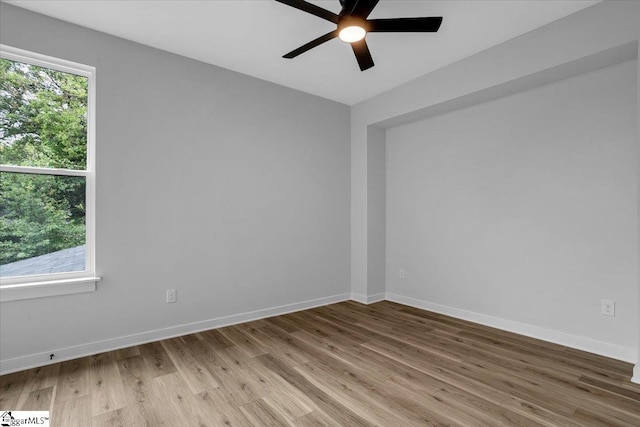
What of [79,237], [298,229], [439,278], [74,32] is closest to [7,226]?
[79,237]

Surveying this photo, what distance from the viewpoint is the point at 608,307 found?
2762mm

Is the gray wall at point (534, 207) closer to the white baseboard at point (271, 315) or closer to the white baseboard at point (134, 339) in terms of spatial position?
the white baseboard at point (271, 315)

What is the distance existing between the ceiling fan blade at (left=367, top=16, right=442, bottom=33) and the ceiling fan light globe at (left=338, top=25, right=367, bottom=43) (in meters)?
0.06

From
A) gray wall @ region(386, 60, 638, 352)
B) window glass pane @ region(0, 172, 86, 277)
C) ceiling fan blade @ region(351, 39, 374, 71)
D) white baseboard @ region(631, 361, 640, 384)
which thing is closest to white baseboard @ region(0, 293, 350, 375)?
window glass pane @ region(0, 172, 86, 277)

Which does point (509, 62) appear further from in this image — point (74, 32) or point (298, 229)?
point (74, 32)

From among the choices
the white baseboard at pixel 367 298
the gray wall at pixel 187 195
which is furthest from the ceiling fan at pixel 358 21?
the white baseboard at pixel 367 298

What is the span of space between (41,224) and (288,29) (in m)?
2.61

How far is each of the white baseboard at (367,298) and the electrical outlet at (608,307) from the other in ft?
7.92

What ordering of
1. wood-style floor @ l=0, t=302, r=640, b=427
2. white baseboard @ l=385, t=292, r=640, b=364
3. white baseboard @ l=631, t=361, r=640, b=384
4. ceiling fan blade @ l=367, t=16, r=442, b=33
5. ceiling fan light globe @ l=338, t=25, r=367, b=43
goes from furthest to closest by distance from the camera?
white baseboard @ l=385, t=292, r=640, b=364, white baseboard @ l=631, t=361, r=640, b=384, ceiling fan light globe @ l=338, t=25, r=367, b=43, ceiling fan blade @ l=367, t=16, r=442, b=33, wood-style floor @ l=0, t=302, r=640, b=427

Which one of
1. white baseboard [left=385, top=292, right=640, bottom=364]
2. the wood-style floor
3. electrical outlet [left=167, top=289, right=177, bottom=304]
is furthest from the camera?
electrical outlet [left=167, top=289, right=177, bottom=304]

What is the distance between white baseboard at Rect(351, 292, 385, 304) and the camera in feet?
14.6

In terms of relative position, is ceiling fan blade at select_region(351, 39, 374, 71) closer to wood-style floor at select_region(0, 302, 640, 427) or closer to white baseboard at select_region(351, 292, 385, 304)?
wood-style floor at select_region(0, 302, 640, 427)

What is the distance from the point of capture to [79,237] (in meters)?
2.82

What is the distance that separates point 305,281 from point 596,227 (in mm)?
3015
